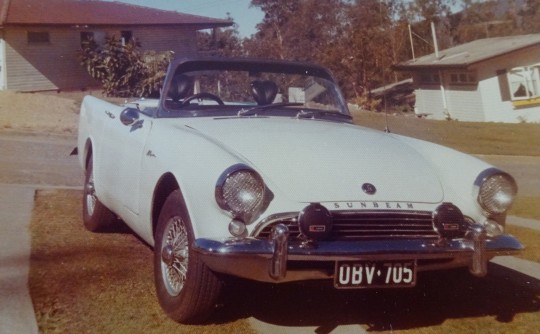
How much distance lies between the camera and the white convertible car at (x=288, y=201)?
3236 mm

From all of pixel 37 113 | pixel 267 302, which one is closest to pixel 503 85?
pixel 37 113

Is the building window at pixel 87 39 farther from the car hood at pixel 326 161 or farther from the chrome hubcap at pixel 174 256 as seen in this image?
the chrome hubcap at pixel 174 256

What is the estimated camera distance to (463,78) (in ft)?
90.9

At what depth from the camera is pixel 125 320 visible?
363 cm

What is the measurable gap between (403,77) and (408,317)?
39172 millimetres

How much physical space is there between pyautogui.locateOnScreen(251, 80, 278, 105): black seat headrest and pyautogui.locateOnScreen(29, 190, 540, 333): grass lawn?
146 cm

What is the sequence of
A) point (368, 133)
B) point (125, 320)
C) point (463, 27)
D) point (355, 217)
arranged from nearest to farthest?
point (355, 217) < point (125, 320) < point (368, 133) < point (463, 27)

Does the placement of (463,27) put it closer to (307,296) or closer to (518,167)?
(518,167)

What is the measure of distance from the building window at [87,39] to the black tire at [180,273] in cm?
2304

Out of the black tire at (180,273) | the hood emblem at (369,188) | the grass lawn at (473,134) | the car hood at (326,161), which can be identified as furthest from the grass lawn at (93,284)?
the grass lawn at (473,134)

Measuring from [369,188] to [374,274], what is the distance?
49 centimetres

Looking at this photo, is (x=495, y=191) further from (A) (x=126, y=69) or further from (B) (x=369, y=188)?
(A) (x=126, y=69)

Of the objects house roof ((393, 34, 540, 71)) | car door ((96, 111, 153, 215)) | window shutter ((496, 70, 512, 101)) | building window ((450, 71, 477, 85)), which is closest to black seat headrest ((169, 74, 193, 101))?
car door ((96, 111, 153, 215))

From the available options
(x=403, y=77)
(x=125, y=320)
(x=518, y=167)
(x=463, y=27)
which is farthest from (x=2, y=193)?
(x=463, y=27)
